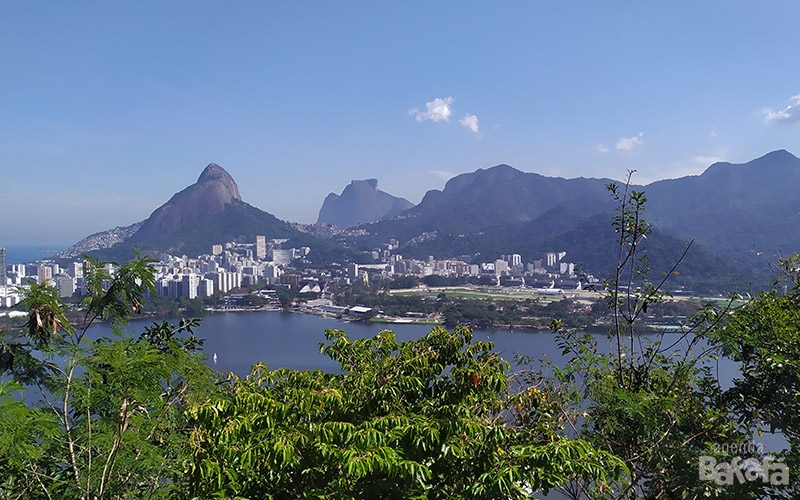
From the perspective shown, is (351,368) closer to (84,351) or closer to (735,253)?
(84,351)

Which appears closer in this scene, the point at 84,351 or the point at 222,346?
the point at 84,351

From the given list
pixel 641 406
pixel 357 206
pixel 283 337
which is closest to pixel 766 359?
pixel 641 406

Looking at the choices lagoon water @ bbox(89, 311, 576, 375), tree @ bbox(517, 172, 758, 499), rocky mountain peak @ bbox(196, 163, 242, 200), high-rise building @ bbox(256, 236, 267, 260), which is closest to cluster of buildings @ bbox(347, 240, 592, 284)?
high-rise building @ bbox(256, 236, 267, 260)

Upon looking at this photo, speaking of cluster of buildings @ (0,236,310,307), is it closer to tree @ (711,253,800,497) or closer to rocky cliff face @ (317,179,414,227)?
tree @ (711,253,800,497)

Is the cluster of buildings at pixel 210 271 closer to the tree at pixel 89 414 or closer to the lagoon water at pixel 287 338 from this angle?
the lagoon water at pixel 287 338

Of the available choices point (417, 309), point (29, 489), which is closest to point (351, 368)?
point (29, 489)
